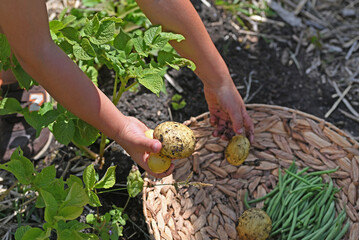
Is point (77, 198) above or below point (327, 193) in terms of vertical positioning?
above

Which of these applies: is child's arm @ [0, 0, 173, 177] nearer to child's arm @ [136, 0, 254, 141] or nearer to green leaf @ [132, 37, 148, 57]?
green leaf @ [132, 37, 148, 57]

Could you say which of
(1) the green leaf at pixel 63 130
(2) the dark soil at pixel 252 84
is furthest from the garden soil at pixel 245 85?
(1) the green leaf at pixel 63 130

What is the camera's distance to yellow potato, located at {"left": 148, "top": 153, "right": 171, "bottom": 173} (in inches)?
73.0

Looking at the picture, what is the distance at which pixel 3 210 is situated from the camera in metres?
2.29

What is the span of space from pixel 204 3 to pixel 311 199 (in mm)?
1902

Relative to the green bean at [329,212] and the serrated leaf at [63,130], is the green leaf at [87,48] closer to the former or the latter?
the serrated leaf at [63,130]

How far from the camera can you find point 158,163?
1.87 metres

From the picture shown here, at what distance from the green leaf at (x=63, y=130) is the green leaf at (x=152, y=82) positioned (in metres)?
0.42

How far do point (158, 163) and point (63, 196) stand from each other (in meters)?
0.46

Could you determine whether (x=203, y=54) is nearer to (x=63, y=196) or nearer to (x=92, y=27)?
(x=92, y=27)

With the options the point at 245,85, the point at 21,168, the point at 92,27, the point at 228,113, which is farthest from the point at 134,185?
the point at 245,85

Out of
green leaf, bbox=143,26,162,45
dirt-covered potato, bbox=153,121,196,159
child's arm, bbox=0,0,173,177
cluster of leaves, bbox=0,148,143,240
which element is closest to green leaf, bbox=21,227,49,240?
cluster of leaves, bbox=0,148,143,240

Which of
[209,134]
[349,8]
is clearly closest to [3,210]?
[209,134]

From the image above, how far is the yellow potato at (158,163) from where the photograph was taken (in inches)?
73.0
